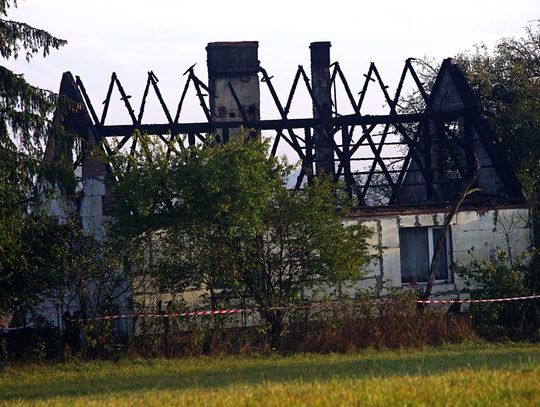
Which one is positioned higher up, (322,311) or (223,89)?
(223,89)

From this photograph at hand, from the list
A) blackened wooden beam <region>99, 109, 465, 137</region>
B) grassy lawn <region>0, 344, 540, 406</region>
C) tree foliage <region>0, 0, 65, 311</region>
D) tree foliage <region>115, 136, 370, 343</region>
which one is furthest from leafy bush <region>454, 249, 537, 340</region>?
tree foliage <region>0, 0, 65, 311</region>

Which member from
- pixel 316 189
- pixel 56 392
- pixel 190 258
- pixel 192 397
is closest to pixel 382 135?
pixel 316 189

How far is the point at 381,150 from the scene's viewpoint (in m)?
30.8

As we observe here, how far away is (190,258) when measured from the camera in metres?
21.7

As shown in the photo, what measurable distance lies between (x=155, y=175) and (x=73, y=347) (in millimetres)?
3948

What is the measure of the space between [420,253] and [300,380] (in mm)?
12192

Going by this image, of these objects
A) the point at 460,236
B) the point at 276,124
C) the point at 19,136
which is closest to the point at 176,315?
the point at 19,136

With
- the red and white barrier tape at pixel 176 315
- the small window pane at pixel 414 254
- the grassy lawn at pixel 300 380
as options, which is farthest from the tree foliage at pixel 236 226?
the small window pane at pixel 414 254

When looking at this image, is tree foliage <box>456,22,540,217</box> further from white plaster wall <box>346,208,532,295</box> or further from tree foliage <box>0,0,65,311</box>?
tree foliage <box>0,0,65,311</box>

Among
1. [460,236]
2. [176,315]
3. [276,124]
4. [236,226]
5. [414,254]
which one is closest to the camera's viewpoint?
[176,315]

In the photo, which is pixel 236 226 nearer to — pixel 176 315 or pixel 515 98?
pixel 176 315

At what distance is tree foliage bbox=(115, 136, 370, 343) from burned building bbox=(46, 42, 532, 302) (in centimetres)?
316

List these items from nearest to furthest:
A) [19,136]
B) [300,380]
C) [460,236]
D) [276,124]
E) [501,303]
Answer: [300,380], [19,136], [501,303], [460,236], [276,124]

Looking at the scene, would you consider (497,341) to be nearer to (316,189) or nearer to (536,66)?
(316,189)
